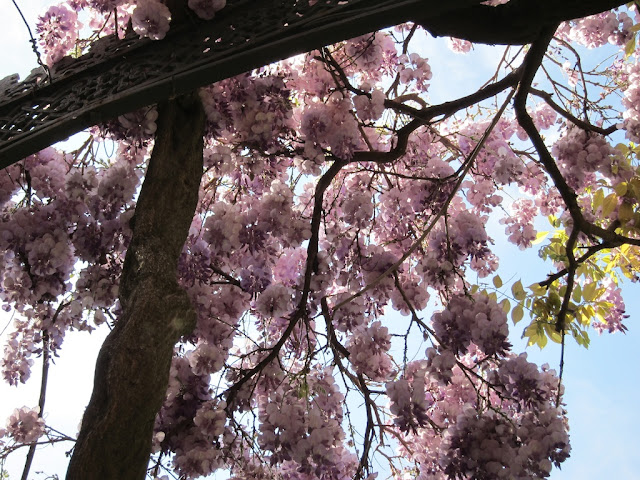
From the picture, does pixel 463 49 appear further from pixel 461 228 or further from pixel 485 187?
pixel 461 228

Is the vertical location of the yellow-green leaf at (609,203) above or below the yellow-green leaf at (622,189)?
below

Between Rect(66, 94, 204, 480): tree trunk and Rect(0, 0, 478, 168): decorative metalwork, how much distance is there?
0.24m

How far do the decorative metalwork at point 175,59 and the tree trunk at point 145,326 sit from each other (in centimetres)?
24

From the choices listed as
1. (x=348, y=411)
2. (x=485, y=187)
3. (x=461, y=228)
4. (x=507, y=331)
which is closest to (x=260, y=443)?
(x=348, y=411)

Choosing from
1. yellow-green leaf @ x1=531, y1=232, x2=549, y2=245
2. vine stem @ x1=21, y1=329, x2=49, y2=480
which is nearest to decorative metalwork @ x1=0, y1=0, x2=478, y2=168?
vine stem @ x1=21, y1=329, x2=49, y2=480

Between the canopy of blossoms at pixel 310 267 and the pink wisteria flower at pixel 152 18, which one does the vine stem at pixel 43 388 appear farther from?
the pink wisteria flower at pixel 152 18

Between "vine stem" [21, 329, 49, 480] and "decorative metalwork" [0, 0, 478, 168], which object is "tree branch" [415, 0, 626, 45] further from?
"vine stem" [21, 329, 49, 480]

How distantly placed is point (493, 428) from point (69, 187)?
2089 millimetres

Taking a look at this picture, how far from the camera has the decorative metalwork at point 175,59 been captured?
67.0 inches

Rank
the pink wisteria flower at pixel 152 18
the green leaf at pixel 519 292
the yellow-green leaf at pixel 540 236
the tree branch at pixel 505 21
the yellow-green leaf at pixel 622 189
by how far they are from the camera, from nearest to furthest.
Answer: the tree branch at pixel 505 21 → the pink wisteria flower at pixel 152 18 → the yellow-green leaf at pixel 622 189 → the green leaf at pixel 519 292 → the yellow-green leaf at pixel 540 236

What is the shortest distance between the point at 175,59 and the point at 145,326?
3.18 ft

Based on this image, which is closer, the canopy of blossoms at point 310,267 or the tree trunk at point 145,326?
the tree trunk at point 145,326

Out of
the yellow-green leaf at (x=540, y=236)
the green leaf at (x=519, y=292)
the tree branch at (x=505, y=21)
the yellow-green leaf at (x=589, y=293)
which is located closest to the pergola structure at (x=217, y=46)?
the tree branch at (x=505, y=21)

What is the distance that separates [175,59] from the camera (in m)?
2.02
